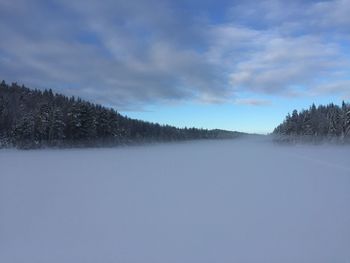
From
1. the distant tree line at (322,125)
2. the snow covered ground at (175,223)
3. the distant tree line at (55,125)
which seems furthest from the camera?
the distant tree line at (322,125)

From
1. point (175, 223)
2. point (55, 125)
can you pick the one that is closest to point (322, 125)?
point (55, 125)

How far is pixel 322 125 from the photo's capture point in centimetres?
9219

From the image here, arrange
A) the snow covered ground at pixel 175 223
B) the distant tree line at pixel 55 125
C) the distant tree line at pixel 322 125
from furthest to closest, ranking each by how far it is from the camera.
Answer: the distant tree line at pixel 322 125, the distant tree line at pixel 55 125, the snow covered ground at pixel 175 223

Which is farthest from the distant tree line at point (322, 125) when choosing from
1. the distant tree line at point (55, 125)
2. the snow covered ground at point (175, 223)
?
the snow covered ground at point (175, 223)

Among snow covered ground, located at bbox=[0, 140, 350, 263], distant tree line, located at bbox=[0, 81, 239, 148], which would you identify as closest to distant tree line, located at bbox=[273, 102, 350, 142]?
distant tree line, located at bbox=[0, 81, 239, 148]

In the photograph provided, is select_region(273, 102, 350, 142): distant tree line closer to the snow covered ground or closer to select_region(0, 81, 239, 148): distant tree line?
select_region(0, 81, 239, 148): distant tree line

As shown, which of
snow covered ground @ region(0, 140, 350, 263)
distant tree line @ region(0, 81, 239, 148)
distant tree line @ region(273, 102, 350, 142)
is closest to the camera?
snow covered ground @ region(0, 140, 350, 263)

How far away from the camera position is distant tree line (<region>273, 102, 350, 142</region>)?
77.7m

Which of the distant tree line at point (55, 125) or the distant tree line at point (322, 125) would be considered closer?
the distant tree line at point (55, 125)

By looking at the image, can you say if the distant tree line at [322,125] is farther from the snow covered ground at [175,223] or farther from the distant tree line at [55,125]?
the snow covered ground at [175,223]

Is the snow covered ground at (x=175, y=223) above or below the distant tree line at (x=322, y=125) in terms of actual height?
below

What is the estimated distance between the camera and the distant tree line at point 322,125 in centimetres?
7768

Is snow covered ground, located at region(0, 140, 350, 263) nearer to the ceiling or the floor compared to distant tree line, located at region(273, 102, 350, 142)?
nearer to the floor

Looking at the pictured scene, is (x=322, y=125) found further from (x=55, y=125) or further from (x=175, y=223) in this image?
(x=175, y=223)
